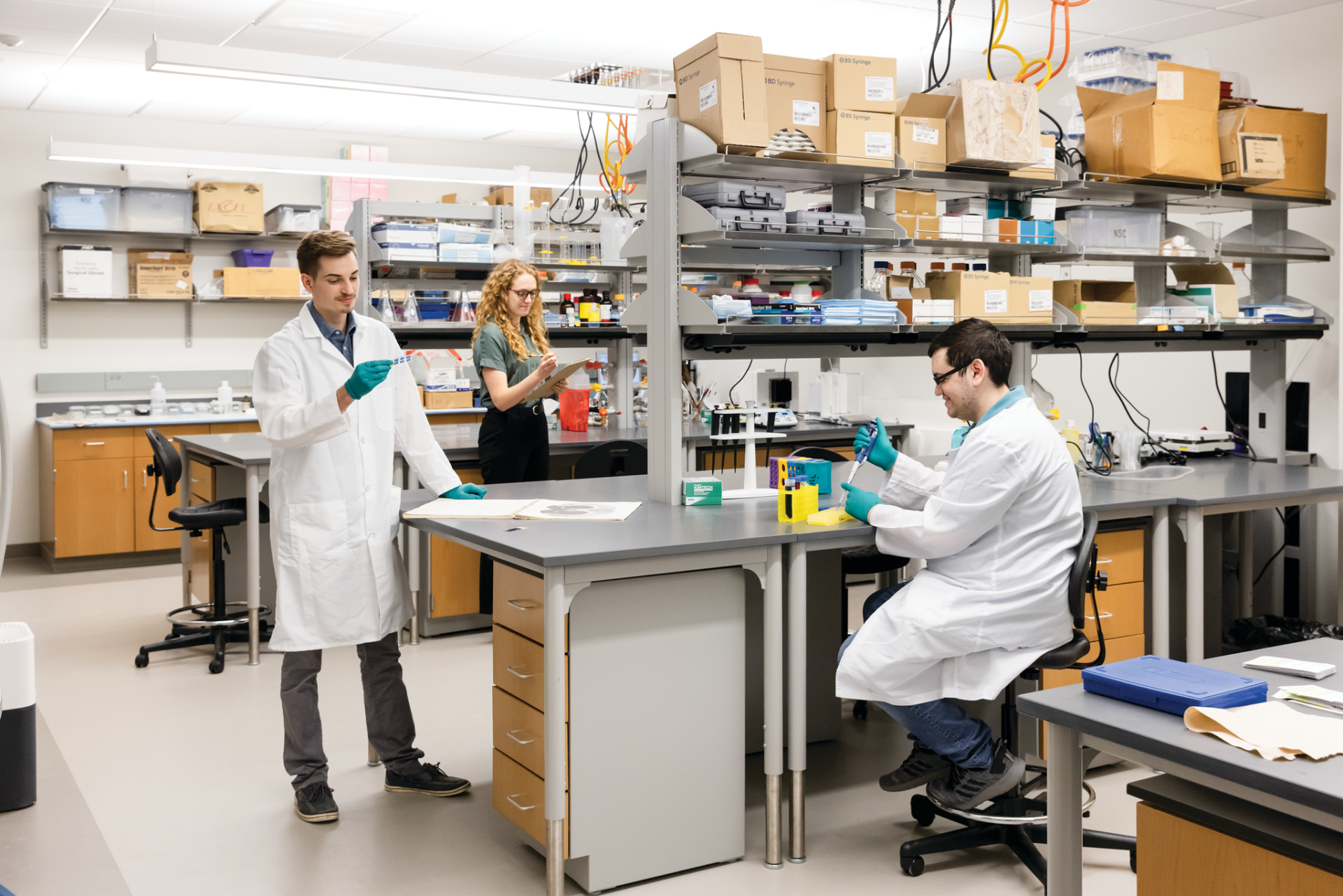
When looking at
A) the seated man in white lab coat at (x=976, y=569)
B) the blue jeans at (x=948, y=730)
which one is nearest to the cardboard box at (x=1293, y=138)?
the seated man in white lab coat at (x=976, y=569)

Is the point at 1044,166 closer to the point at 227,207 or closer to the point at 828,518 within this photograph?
the point at 828,518

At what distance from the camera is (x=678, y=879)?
2.61m

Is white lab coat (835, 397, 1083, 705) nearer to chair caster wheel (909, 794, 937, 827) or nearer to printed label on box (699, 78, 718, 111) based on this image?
chair caster wheel (909, 794, 937, 827)

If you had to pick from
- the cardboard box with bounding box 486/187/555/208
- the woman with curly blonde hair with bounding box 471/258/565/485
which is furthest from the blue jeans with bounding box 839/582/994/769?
the cardboard box with bounding box 486/187/555/208

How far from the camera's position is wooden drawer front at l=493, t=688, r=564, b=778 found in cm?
252

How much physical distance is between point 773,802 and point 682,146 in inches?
67.8

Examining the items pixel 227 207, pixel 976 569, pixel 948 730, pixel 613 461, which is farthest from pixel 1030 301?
pixel 227 207

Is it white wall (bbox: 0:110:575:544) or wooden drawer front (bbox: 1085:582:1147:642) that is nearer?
wooden drawer front (bbox: 1085:582:1147:642)

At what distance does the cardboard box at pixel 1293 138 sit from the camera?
3.95 m

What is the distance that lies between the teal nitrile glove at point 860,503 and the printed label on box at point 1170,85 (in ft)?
6.70

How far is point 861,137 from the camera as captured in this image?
3.24 meters

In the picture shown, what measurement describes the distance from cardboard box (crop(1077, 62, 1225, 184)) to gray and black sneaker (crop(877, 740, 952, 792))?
2.17 metres

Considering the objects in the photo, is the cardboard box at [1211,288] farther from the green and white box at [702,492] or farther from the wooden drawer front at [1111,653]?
the green and white box at [702,492]

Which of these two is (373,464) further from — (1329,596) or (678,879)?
(1329,596)
